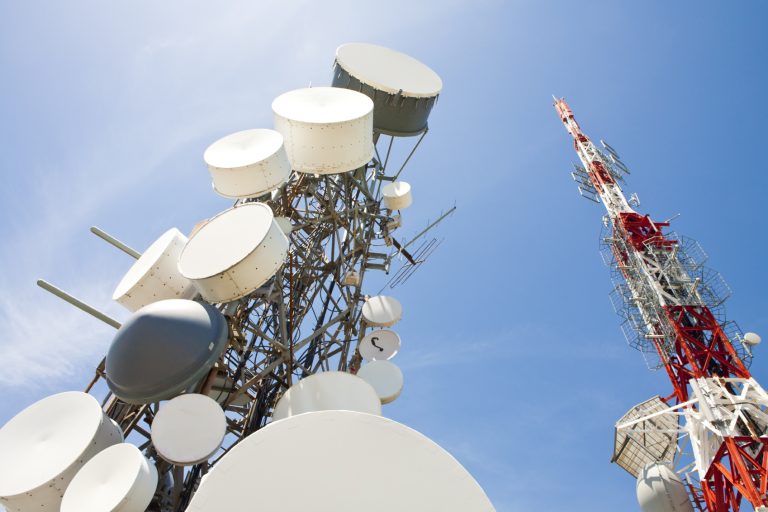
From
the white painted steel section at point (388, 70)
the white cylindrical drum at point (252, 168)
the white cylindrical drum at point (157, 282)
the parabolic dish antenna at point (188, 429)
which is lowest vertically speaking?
the parabolic dish antenna at point (188, 429)

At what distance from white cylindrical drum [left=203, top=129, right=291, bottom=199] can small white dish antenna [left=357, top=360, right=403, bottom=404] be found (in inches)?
161

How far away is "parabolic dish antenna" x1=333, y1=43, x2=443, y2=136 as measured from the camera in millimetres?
12891

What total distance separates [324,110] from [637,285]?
22742mm

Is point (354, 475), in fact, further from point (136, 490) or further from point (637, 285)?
point (637, 285)

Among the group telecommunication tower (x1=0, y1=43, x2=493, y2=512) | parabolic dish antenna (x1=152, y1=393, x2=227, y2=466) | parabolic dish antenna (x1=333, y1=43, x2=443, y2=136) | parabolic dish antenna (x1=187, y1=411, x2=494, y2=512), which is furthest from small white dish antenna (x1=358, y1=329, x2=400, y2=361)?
parabolic dish antenna (x1=187, y1=411, x2=494, y2=512)

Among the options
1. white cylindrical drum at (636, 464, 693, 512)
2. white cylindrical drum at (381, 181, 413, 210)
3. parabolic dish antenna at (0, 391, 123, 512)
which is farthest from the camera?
white cylindrical drum at (636, 464, 693, 512)

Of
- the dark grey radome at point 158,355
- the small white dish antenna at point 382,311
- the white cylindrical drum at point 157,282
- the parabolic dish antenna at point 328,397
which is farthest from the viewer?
the small white dish antenna at point 382,311

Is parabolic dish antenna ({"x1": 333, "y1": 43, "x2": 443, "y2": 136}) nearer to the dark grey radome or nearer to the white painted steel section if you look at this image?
the white painted steel section

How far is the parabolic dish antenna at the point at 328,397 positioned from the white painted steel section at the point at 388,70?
27.6 ft

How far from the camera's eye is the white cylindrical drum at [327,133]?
9.80 m

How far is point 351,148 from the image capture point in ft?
32.8

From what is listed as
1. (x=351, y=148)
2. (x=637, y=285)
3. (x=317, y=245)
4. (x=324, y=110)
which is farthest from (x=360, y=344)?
(x=637, y=285)

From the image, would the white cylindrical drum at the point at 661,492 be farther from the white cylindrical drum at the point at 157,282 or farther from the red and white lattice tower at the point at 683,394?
the white cylindrical drum at the point at 157,282

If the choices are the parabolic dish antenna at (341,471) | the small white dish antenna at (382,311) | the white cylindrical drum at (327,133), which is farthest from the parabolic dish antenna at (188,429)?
the white cylindrical drum at (327,133)
